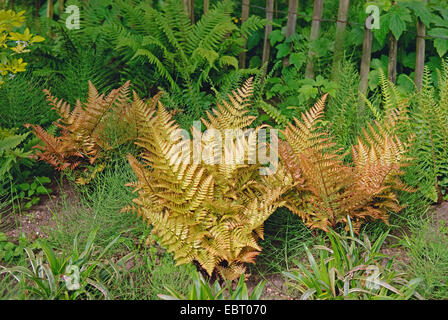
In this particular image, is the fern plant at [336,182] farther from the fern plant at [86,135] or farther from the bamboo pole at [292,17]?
the bamboo pole at [292,17]

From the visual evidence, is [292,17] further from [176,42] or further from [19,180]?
[19,180]

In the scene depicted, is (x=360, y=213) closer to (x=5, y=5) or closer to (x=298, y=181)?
(x=298, y=181)

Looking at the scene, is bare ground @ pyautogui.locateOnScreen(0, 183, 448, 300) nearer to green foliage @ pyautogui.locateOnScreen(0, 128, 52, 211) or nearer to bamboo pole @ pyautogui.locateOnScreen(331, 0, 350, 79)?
green foliage @ pyautogui.locateOnScreen(0, 128, 52, 211)

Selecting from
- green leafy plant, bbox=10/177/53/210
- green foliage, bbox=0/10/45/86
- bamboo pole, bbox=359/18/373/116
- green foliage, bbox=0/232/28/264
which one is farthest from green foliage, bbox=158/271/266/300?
bamboo pole, bbox=359/18/373/116

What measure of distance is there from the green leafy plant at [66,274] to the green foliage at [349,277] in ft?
3.40

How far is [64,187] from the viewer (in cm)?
326

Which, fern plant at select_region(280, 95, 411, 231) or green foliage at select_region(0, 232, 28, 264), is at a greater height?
fern plant at select_region(280, 95, 411, 231)

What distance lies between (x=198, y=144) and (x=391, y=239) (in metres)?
1.41

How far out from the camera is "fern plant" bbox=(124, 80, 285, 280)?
2.42 metres

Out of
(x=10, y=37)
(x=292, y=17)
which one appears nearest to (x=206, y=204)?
(x=10, y=37)

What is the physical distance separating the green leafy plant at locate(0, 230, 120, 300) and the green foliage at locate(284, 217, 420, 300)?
1.04 m

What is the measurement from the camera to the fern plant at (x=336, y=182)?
262 centimetres

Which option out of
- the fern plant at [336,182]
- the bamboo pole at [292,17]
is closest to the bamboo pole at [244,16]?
the bamboo pole at [292,17]
